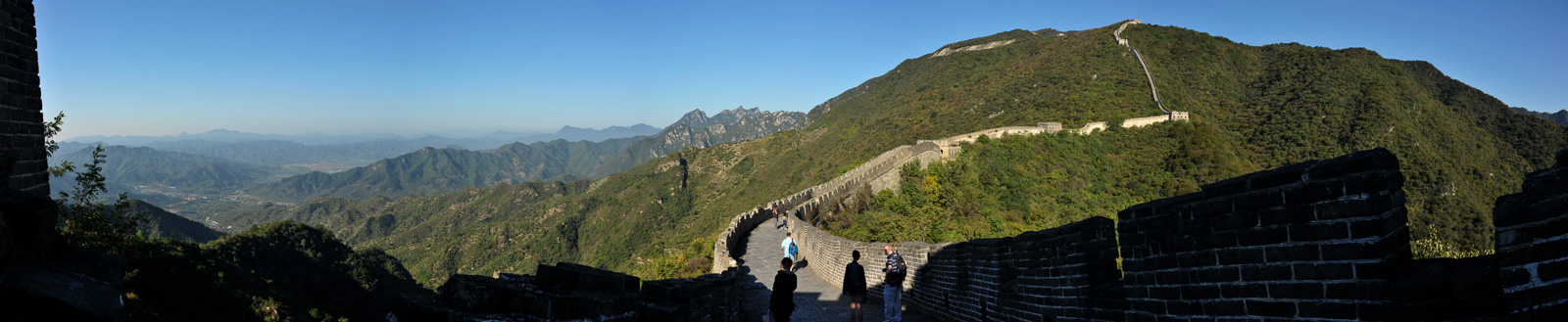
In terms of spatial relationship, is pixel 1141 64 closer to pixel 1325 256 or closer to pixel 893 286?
pixel 893 286

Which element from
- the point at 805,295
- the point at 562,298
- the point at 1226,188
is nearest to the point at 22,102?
the point at 562,298

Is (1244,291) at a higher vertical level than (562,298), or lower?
A: lower

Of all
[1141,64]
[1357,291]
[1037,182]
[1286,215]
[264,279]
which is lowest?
[264,279]

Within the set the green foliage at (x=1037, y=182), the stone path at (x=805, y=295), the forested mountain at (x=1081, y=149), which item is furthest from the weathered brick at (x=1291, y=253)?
the green foliage at (x=1037, y=182)

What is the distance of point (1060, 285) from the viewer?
14.4 feet

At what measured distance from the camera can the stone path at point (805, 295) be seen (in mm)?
9461

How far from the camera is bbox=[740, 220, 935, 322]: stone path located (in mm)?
9461

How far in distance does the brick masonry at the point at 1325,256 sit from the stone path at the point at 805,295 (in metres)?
3.74

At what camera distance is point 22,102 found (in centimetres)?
480

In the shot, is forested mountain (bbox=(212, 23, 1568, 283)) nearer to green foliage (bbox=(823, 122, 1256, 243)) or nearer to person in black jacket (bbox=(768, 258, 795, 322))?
green foliage (bbox=(823, 122, 1256, 243))

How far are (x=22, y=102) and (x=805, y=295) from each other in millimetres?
10222

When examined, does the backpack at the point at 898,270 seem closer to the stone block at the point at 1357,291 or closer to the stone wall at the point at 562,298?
the stone wall at the point at 562,298

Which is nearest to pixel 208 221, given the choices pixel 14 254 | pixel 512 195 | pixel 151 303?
pixel 512 195

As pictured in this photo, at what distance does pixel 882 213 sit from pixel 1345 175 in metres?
18.3
